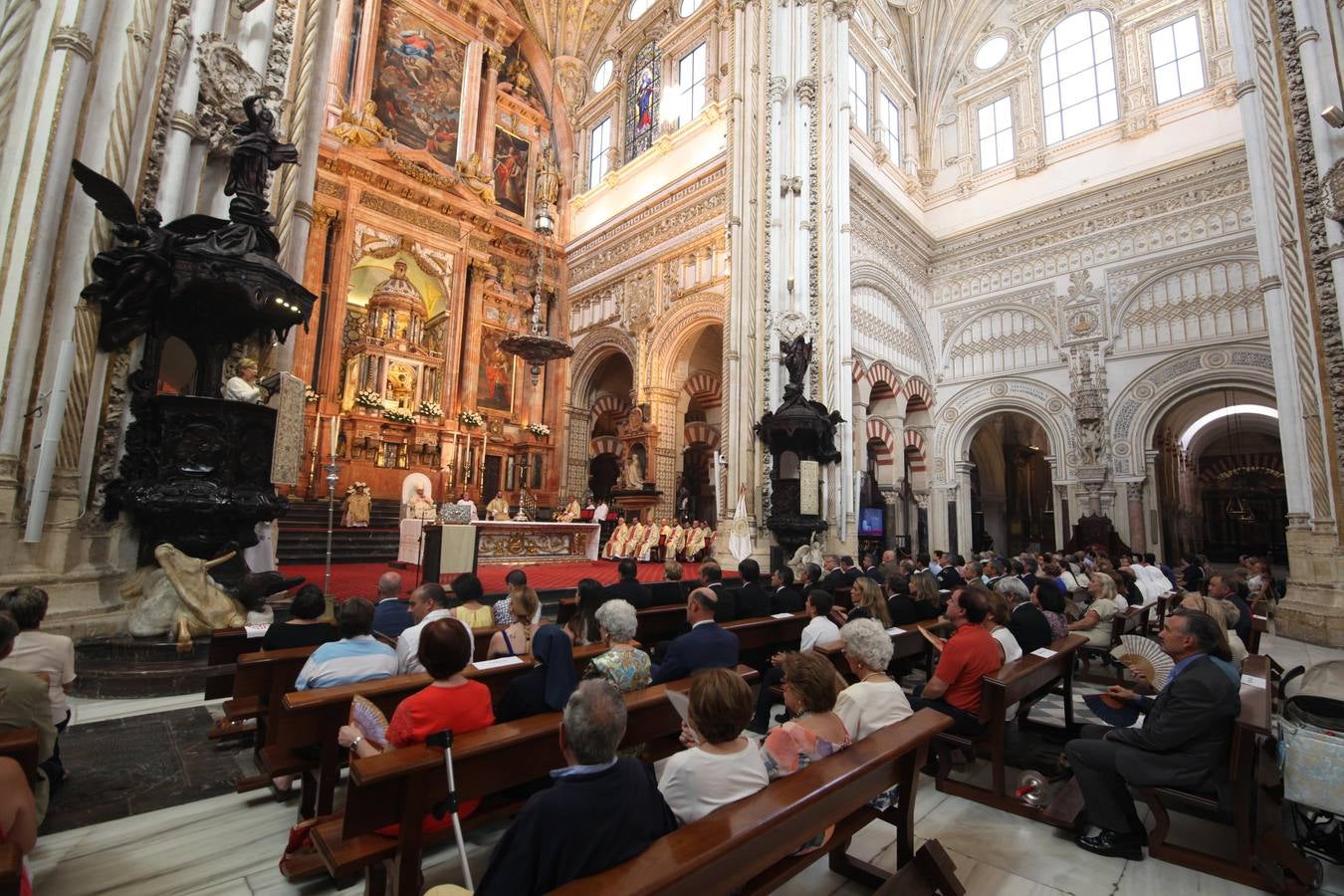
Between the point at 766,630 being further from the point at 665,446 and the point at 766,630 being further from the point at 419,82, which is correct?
the point at 419,82

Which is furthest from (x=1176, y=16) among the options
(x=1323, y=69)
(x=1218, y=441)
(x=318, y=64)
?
(x=318, y=64)

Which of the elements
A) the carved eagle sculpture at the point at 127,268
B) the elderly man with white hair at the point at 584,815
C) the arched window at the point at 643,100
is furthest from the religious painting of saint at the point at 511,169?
→ the elderly man with white hair at the point at 584,815

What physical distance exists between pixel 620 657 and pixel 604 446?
14433 millimetres

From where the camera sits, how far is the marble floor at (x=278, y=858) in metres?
2.09

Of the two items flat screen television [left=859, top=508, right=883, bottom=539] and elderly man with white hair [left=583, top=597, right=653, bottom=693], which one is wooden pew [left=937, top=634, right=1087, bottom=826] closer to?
elderly man with white hair [left=583, top=597, right=653, bottom=693]

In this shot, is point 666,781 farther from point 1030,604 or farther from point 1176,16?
point 1176,16

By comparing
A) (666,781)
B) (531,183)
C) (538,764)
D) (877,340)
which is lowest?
(538,764)

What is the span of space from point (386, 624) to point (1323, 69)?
11.3m

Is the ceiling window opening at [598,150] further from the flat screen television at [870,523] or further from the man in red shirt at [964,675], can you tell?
the man in red shirt at [964,675]

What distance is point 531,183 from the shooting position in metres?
18.0

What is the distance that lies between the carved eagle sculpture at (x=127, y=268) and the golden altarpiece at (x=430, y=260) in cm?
829

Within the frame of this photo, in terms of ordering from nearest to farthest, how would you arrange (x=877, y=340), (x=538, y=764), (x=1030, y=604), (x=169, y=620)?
(x=538, y=764) → (x=1030, y=604) → (x=169, y=620) → (x=877, y=340)

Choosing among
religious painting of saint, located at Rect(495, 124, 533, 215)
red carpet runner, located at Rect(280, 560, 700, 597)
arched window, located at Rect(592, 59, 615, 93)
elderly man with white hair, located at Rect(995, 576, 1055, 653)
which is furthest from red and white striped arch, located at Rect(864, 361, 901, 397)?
arched window, located at Rect(592, 59, 615, 93)

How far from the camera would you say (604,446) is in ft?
55.7
